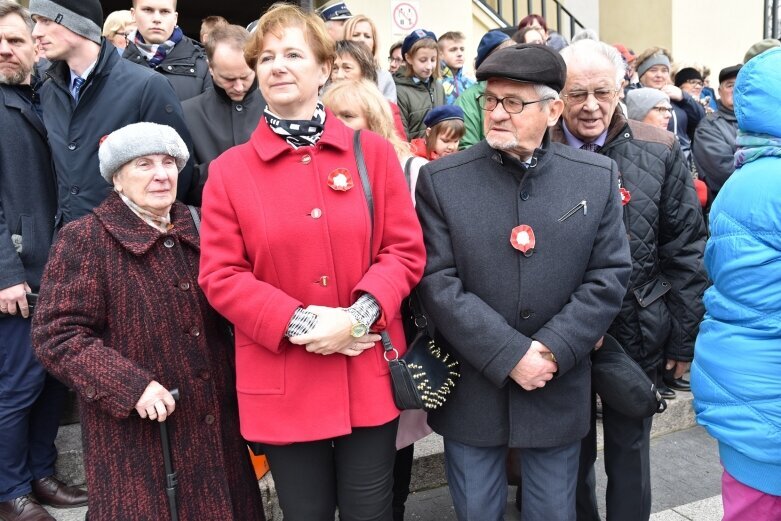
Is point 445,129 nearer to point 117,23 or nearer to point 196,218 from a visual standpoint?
point 196,218

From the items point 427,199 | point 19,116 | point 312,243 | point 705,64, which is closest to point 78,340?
point 312,243

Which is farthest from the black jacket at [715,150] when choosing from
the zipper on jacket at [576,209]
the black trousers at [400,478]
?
the black trousers at [400,478]

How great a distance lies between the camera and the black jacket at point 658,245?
9.12 ft

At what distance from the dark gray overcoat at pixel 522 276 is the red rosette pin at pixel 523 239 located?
3 centimetres

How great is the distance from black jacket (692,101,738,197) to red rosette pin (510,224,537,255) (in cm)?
375

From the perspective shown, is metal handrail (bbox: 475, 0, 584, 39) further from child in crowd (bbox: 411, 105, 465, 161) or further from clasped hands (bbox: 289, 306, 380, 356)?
clasped hands (bbox: 289, 306, 380, 356)

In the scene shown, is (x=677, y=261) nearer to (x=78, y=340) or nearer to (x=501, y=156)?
(x=501, y=156)

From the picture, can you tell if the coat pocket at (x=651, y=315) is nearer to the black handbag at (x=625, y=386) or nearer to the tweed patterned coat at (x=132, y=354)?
the black handbag at (x=625, y=386)

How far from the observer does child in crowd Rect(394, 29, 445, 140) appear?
5.44 m

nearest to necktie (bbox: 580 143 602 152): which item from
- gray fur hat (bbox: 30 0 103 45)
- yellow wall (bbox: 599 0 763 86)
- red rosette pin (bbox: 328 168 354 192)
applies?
red rosette pin (bbox: 328 168 354 192)

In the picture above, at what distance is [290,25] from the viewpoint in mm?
2264

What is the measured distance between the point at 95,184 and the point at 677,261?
8.34 feet

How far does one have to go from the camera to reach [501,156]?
2420 millimetres

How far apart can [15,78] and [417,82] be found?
311cm
